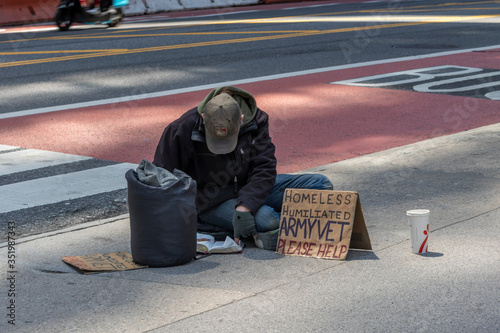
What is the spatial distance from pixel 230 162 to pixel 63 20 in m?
16.2

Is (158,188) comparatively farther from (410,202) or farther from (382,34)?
(382,34)

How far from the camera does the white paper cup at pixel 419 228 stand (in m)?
4.81

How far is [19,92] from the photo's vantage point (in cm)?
1156

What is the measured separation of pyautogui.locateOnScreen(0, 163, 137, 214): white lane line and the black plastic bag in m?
1.65

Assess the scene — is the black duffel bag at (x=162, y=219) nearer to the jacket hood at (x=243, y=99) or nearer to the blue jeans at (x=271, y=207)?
the blue jeans at (x=271, y=207)

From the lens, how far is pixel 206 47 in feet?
52.7

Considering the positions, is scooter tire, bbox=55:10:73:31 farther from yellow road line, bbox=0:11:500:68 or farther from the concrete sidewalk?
the concrete sidewalk

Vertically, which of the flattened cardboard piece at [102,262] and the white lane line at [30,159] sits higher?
the flattened cardboard piece at [102,262]

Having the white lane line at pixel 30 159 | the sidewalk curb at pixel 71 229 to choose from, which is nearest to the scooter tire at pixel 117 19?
the white lane line at pixel 30 159

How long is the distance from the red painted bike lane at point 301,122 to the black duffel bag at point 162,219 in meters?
2.60

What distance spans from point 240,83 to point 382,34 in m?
7.09

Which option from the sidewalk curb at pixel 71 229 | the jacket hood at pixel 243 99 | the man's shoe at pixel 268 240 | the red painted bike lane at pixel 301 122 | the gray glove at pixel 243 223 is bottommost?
the red painted bike lane at pixel 301 122

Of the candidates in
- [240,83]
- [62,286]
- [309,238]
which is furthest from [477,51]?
[62,286]

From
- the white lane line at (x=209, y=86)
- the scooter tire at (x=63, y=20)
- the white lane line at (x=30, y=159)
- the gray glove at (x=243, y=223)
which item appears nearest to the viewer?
the gray glove at (x=243, y=223)
